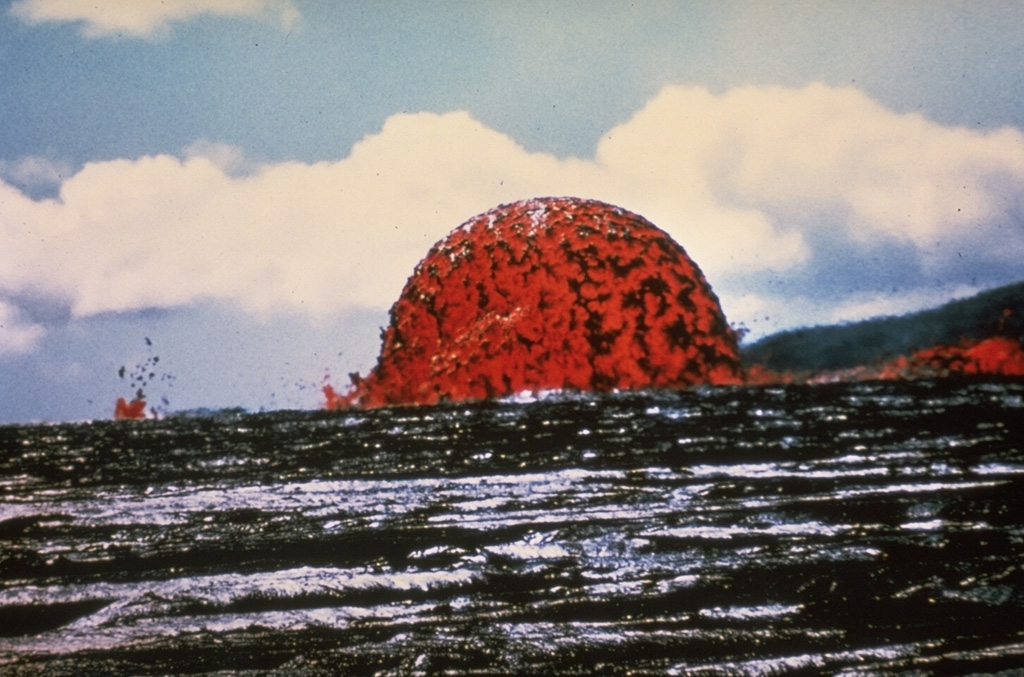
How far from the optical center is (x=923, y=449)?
118 centimetres

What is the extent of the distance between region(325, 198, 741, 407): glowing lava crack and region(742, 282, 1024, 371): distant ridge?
371 mm

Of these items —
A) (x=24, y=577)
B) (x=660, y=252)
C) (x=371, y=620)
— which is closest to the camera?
(x=371, y=620)

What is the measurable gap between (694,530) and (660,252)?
1.76 meters

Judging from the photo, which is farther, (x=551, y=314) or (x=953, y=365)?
(x=551, y=314)

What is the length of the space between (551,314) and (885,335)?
139 cm

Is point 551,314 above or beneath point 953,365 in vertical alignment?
above

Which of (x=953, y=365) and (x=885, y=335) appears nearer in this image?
(x=953, y=365)

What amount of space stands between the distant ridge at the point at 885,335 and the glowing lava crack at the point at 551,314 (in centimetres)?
37

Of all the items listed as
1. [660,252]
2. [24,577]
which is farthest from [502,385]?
[24,577]

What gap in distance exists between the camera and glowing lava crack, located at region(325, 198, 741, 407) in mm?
2447

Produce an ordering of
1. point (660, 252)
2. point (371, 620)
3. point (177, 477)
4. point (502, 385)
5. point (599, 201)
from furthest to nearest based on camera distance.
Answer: point (599, 201), point (660, 252), point (502, 385), point (177, 477), point (371, 620)

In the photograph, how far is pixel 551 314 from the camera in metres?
2.60

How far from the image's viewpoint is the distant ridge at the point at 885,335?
2562mm

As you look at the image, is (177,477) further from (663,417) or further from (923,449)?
(923,449)
